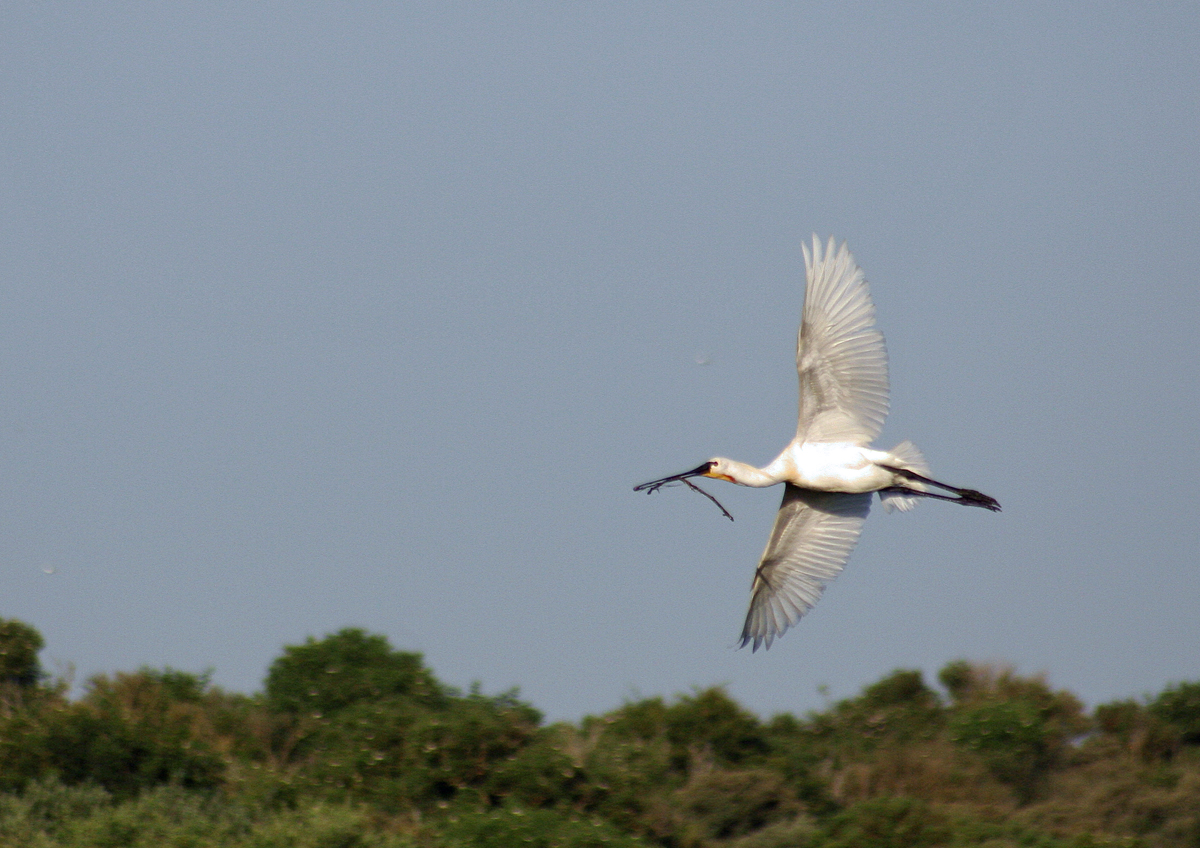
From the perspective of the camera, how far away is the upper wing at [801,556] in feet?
57.3

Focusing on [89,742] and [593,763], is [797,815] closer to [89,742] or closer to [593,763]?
[593,763]

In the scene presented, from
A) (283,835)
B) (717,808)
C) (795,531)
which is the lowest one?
(283,835)

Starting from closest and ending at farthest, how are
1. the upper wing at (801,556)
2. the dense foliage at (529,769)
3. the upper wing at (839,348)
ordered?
the upper wing at (839,348) < the upper wing at (801,556) < the dense foliage at (529,769)

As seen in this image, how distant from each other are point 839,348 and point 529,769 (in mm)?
8224

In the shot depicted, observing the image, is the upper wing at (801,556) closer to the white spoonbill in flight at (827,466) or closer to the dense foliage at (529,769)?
the white spoonbill in flight at (827,466)

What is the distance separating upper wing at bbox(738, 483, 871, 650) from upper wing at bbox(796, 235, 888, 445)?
1.30m

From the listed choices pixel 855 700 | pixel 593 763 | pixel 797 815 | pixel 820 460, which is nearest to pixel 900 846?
pixel 797 815

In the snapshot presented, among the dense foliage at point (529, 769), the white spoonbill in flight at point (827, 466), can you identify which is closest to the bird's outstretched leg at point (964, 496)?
the white spoonbill in flight at point (827, 466)

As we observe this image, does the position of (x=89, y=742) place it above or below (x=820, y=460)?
below

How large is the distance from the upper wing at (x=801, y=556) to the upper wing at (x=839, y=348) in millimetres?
1300

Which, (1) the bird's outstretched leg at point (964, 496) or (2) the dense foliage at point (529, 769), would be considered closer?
(1) the bird's outstretched leg at point (964, 496)

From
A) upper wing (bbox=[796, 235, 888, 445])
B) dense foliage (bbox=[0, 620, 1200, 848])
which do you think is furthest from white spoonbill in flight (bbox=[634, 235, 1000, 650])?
dense foliage (bbox=[0, 620, 1200, 848])

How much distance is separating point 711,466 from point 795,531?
135 centimetres

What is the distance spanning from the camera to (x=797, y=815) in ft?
75.7
